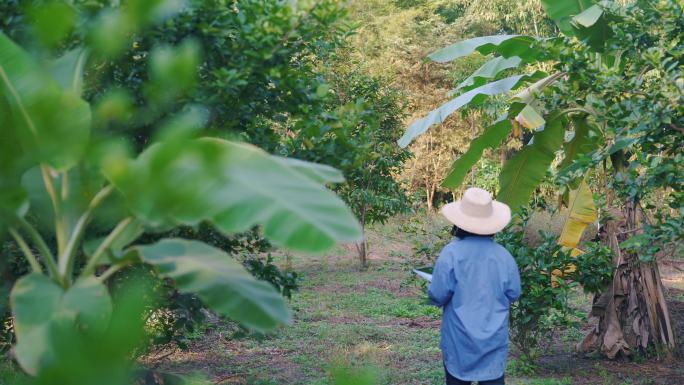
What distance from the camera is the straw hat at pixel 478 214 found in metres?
4.79

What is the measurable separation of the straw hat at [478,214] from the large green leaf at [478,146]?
10.2 ft

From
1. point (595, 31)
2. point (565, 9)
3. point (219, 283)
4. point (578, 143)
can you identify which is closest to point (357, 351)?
point (578, 143)

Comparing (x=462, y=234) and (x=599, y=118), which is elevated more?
(x=599, y=118)

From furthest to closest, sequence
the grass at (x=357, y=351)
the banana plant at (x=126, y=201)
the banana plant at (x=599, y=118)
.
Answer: the grass at (x=357, y=351) → the banana plant at (x=599, y=118) → the banana plant at (x=126, y=201)

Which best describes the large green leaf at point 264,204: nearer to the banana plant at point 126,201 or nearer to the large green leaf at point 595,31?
the banana plant at point 126,201

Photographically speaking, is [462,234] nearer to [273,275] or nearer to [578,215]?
[273,275]

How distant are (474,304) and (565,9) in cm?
412

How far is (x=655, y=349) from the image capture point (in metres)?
7.57

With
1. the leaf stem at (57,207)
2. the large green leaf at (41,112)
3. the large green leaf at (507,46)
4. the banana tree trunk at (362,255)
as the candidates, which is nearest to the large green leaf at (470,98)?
the large green leaf at (507,46)

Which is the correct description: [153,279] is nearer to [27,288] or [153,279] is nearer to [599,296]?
[27,288]

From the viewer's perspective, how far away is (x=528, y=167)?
26.5ft

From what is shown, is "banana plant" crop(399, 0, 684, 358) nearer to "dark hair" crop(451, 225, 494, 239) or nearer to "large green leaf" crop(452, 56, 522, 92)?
"large green leaf" crop(452, 56, 522, 92)

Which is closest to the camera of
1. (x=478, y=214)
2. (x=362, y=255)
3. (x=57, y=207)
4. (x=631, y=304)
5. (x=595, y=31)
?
(x=57, y=207)

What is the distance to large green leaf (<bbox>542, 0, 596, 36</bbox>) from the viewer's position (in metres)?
7.57
